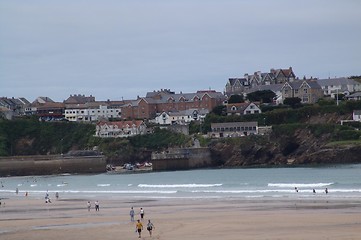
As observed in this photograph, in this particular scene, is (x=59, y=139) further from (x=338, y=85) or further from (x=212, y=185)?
(x=212, y=185)

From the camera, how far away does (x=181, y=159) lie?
4188 inches

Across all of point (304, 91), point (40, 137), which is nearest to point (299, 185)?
point (304, 91)

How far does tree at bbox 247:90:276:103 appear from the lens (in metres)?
132

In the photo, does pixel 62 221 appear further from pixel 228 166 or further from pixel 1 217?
pixel 228 166

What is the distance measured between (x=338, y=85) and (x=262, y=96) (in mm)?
12717

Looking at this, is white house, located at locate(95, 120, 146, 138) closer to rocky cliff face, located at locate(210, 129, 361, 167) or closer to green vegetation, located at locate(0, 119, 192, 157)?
green vegetation, located at locate(0, 119, 192, 157)

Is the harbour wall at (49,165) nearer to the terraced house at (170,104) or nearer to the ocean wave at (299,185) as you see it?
the terraced house at (170,104)

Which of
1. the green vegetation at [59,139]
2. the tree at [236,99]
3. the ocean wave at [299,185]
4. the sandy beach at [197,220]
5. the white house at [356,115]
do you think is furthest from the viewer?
the tree at [236,99]

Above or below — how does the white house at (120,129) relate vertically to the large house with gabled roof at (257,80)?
below

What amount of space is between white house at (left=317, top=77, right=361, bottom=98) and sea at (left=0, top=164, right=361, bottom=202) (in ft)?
148

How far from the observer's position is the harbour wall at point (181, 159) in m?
106

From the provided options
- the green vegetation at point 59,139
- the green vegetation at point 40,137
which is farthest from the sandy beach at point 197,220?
the green vegetation at point 40,137

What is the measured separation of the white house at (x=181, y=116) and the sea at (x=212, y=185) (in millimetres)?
34261

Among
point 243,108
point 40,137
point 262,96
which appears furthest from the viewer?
point 262,96
